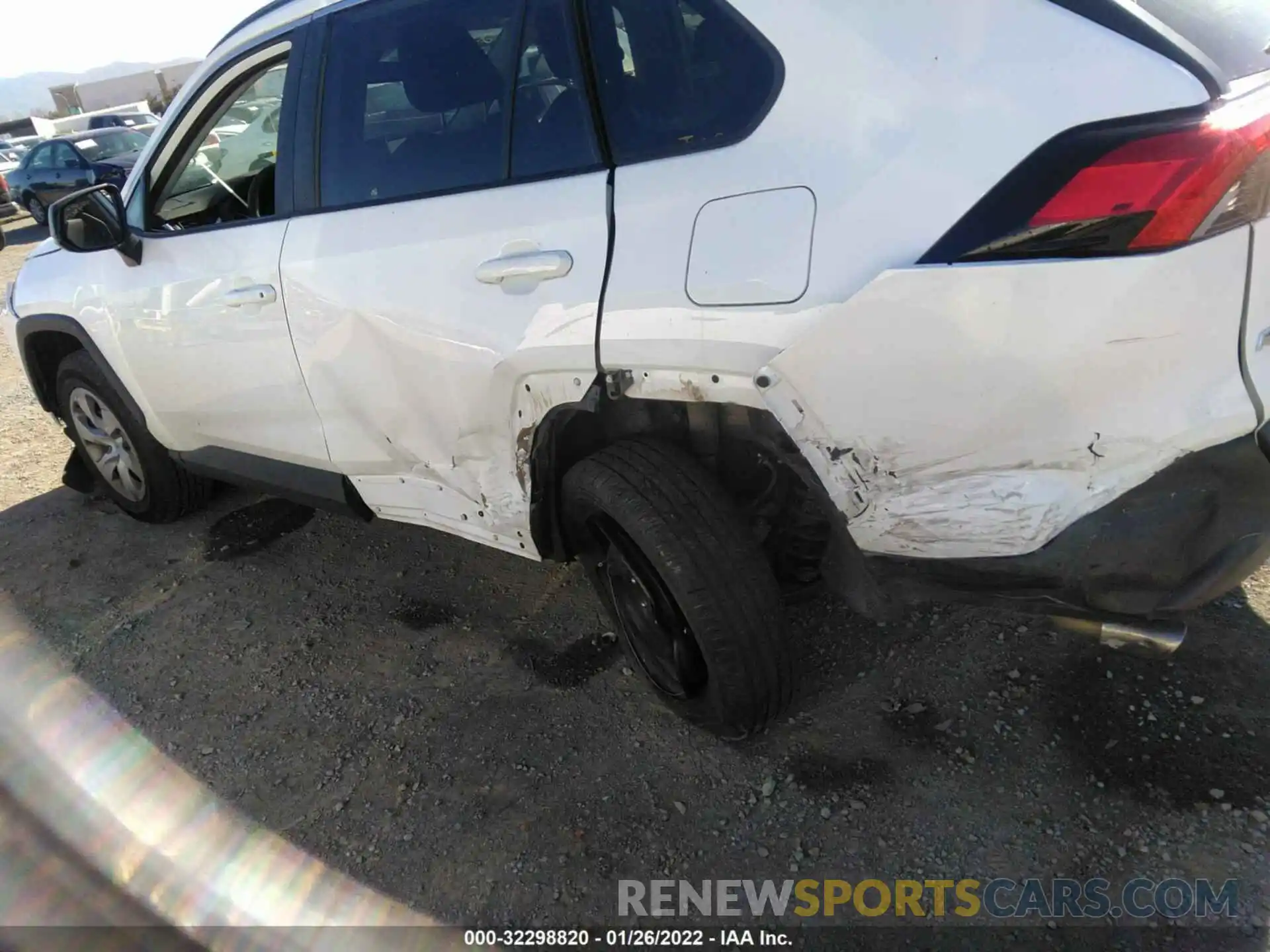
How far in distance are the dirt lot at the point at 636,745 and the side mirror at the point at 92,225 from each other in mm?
1387

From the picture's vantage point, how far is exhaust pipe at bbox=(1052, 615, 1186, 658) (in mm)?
1808

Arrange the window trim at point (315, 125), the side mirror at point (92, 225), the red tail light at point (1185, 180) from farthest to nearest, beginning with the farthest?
the side mirror at point (92, 225) < the window trim at point (315, 125) < the red tail light at point (1185, 180)

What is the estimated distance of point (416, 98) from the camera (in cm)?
250

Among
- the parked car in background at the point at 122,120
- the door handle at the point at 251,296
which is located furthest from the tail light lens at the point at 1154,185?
the parked car in background at the point at 122,120

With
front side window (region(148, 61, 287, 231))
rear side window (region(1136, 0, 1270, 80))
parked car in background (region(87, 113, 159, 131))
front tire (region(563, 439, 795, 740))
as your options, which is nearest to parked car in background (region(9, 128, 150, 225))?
parked car in background (region(87, 113, 159, 131))

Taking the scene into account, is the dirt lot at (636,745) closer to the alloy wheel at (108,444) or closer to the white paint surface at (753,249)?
the alloy wheel at (108,444)

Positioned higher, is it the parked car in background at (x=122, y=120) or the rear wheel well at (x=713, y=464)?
the rear wheel well at (x=713, y=464)

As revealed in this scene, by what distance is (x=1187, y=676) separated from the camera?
2.45 m

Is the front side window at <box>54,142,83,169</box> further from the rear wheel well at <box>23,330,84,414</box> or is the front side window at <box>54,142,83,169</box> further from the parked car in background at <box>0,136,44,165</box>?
the rear wheel well at <box>23,330,84,414</box>

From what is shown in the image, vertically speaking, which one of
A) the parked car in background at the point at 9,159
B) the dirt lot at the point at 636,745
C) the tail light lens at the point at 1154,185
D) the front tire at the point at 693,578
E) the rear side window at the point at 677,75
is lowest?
the parked car in background at the point at 9,159

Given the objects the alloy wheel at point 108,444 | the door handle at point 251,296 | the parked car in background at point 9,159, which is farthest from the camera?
the parked car in background at point 9,159

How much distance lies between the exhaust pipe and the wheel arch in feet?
11.6

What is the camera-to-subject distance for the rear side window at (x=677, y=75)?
1.81m

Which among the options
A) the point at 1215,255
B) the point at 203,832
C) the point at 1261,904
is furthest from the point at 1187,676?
the point at 203,832
